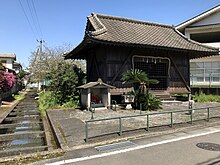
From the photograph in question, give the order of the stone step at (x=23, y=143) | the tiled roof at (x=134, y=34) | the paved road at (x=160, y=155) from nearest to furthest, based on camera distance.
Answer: the paved road at (x=160, y=155), the stone step at (x=23, y=143), the tiled roof at (x=134, y=34)

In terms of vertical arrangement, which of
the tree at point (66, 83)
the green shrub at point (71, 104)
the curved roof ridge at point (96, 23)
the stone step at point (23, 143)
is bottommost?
the stone step at point (23, 143)

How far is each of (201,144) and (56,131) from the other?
16.4ft

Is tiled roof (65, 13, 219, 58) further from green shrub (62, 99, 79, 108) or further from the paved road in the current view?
the paved road

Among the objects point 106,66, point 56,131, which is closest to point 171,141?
point 56,131

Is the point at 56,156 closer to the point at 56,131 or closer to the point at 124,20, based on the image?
the point at 56,131

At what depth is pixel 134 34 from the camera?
1536 cm

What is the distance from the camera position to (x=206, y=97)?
61.1 feet

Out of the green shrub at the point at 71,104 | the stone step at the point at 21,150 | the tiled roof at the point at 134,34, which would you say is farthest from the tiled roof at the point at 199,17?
the stone step at the point at 21,150

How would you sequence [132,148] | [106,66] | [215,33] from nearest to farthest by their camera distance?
[132,148] < [106,66] < [215,33]

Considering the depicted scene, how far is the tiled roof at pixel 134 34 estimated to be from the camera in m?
13.0

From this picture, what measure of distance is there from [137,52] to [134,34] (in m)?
1.43

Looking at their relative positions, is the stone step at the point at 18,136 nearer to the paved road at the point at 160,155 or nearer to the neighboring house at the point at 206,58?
the paved road at the point at 160,155

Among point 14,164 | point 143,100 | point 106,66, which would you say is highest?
point 106,66

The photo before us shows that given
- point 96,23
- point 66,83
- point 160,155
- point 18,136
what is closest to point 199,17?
point 96,23
